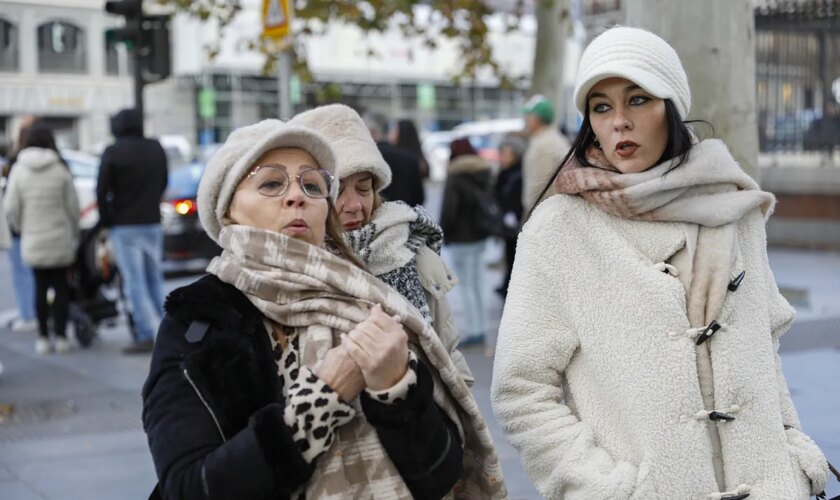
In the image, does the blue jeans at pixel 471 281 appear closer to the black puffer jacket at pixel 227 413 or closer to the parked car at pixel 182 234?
the parked car at pixel 182 234

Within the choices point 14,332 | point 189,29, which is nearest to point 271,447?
point 14,332

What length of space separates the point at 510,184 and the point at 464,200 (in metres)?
1.50

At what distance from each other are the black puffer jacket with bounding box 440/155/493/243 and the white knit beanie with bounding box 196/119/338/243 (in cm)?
703

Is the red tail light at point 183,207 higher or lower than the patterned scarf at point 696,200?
lower

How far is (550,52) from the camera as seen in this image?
15.3 meters

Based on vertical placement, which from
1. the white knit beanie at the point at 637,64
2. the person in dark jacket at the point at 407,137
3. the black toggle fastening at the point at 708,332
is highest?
the white knit beanie at the point at 637,64

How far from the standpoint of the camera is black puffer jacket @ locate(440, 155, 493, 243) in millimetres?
9766

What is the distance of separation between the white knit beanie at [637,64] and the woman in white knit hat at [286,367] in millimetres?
643

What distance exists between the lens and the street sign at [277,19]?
30.5 ft

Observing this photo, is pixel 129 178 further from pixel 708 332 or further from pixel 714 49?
pixel 708 332

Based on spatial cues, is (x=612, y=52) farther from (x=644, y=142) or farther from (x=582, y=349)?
(x=582, y=349)

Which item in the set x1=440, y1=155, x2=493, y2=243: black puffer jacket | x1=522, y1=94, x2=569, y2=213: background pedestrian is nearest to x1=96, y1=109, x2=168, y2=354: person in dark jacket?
x1=440, y1=155, x2=493, y2=243: black puffer jacket

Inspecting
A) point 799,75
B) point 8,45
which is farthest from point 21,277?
point 8,45

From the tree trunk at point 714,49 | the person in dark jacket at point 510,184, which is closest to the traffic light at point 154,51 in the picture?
the person in dark jacket at point 510,184
